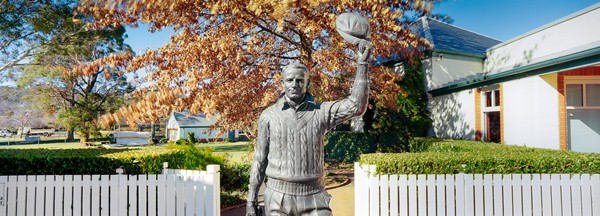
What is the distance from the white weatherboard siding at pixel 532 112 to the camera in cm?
693

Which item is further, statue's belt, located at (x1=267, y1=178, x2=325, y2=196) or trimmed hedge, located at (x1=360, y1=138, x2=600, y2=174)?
trimmed hedge, located at (x1=360, y1=138, x2=600, y2=174)

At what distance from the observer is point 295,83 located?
1.92 metres

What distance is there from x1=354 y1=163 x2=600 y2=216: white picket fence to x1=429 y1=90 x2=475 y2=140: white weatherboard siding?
242 inches

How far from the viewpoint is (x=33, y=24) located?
49.2 feet

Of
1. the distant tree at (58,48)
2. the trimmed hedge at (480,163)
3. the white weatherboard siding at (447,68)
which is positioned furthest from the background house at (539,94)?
the distant tree at (58,48)

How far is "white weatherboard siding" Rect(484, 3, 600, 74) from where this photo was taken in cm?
715

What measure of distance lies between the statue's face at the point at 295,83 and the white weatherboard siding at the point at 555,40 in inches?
268

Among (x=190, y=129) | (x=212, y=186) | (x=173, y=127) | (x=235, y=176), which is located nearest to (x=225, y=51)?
(x=212, y=186)

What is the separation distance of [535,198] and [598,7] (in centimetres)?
591

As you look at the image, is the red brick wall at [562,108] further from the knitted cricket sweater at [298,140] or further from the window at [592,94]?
the knitted cricket sweater at [298,140]

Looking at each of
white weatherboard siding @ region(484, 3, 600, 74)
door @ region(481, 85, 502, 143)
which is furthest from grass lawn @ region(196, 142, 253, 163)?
white weatherboard siding @ region(484, 3, 600, 74)

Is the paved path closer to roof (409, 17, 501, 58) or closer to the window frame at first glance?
the window frame

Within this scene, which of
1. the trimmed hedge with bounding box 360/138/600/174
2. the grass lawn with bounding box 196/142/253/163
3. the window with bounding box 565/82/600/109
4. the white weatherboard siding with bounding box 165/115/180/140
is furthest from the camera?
the white weatherboard siding with bounding box 165/115/180/140

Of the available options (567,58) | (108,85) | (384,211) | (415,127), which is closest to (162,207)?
(384,211)
